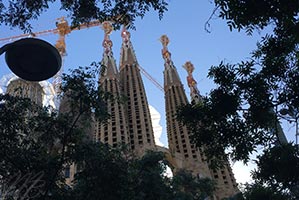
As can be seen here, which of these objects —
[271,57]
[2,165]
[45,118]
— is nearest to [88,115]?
[45,118]

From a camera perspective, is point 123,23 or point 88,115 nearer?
point 123,23

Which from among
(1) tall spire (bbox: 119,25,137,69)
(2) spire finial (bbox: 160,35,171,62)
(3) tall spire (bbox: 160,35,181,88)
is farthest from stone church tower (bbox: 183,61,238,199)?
(2) spire finial (bbox: 160,35,171,62)

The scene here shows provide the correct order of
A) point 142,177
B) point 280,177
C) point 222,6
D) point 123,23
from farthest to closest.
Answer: point 142,177 → point 280,177 → point 123,23 → point 222,6

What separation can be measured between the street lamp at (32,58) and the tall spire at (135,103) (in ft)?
102

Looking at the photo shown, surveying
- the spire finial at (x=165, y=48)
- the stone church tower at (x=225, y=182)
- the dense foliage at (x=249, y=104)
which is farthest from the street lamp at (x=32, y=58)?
the spire finial at (x=165, y=48)

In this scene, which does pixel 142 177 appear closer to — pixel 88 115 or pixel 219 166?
pixel 88 115

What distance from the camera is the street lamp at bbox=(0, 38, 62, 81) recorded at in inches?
220

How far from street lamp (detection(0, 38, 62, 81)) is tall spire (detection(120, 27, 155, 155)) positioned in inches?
1221

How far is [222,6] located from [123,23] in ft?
9.36

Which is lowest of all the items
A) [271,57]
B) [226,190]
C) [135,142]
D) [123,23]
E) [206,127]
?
[206,127]

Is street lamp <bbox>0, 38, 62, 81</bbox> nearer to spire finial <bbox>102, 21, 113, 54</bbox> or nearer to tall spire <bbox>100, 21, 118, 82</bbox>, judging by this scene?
tall spire <bbox>100, 21, 118, 82</bbox>

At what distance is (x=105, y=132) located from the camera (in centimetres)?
4059

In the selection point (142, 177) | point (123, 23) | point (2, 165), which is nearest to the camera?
point (123, 23)

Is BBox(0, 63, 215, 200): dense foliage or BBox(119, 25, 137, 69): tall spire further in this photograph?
BBox(119, 25, 137, 69): tall spire
